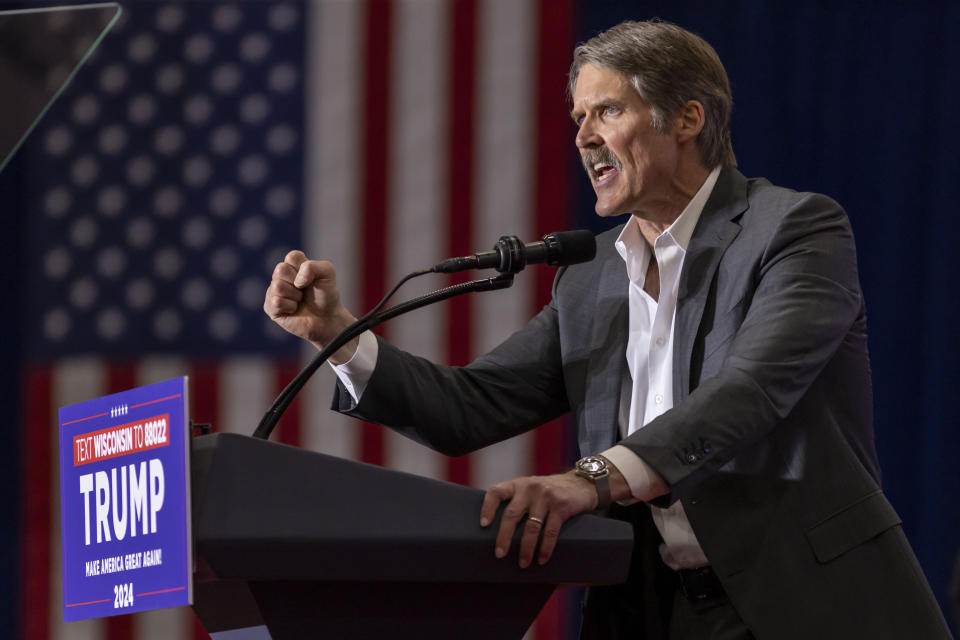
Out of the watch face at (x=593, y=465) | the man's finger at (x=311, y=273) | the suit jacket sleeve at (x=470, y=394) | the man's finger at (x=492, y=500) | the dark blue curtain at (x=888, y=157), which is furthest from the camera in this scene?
the dark blue curtain at (x=888, y=157)

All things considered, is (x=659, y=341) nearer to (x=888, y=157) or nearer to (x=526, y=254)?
(x=526, y=254)

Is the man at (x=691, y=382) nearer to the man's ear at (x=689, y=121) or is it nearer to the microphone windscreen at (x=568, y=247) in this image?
the man's ear at (x=689, y=121)

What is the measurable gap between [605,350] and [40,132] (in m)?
2.79

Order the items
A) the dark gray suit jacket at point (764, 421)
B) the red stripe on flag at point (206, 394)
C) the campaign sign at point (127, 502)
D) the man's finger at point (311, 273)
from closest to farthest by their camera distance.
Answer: the campaign sign at point (127, 502) → the dark gray suit jacket at point (764, 421) → the man's finger at point (311, 273) → the red stripe on flag at point (206, 394)

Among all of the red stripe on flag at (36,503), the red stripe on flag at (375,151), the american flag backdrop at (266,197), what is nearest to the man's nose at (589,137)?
the american flag backdrop at (266,197)

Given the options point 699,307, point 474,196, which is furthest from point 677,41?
point 474,196

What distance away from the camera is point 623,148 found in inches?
66.2

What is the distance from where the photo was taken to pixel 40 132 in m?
3.81

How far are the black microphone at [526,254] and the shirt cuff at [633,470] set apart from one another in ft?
0.81

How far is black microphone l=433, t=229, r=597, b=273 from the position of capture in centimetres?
130

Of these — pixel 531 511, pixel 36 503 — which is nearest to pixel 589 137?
pixel 531 511

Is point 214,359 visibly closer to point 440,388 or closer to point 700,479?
point 440,388

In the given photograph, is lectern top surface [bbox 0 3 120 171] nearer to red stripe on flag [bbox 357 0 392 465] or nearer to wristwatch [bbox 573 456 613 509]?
wristwatch [bbox 573 456 613 509]

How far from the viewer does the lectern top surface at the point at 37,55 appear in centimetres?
135
